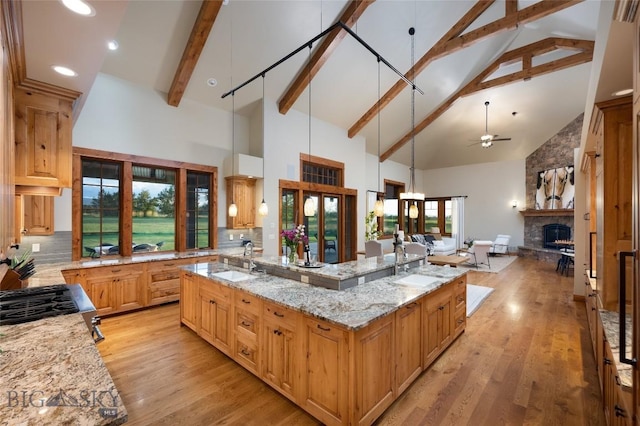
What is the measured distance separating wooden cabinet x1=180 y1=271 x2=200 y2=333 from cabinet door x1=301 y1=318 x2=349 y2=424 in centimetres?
193

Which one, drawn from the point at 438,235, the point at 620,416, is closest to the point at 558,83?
the point at 438,235

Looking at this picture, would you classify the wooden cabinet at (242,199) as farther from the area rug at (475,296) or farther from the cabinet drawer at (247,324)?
the area rug at (475,296)

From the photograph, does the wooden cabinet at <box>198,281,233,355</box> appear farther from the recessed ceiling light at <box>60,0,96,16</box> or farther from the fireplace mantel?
the fireplace mantel

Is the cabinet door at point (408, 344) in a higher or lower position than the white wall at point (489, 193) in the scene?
lower

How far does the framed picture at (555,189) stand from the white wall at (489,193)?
582mm

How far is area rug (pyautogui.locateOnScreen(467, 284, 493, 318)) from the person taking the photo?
468cm

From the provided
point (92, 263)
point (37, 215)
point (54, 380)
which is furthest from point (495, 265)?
point (37, 215)

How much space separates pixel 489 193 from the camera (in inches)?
449

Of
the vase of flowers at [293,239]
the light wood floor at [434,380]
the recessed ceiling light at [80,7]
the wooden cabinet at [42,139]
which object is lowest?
the light wood floor at [434,380]

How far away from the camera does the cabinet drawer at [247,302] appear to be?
2.58 meters

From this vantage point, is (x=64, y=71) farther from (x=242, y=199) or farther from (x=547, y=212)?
(x=547, y=212)

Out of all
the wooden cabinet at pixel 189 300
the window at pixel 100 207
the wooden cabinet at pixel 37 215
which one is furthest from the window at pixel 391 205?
the wooden cabinet at pixel 37 215

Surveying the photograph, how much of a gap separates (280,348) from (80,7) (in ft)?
8.63

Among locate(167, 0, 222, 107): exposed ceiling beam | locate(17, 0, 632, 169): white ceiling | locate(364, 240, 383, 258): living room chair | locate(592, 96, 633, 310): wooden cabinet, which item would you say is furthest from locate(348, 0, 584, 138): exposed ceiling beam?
locate(167, 0, 222, 107): exposed ceiling beam
